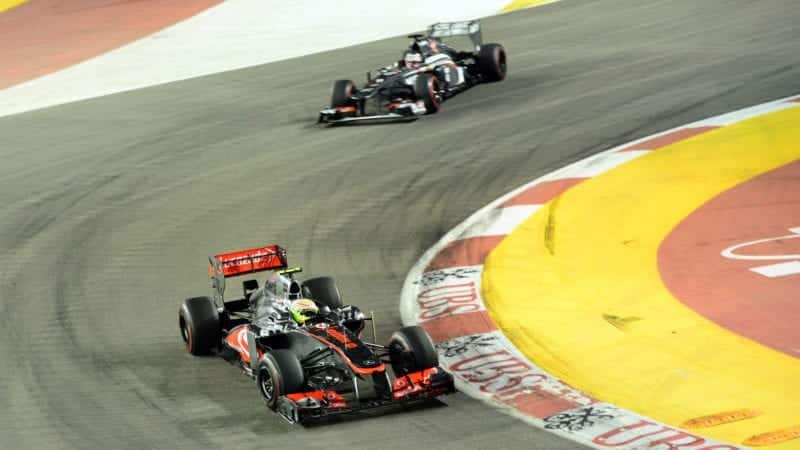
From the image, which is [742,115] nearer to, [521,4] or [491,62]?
[491,62]

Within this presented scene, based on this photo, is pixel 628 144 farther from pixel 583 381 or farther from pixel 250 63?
pixel 250 63

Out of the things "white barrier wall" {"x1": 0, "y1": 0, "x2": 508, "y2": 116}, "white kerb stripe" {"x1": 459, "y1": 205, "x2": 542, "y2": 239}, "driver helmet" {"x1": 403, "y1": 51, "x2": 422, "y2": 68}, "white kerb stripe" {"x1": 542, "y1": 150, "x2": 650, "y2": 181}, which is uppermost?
"white barrier wall" {"x1": 0, "y1": 0, "x2": 508, "y2": 116}

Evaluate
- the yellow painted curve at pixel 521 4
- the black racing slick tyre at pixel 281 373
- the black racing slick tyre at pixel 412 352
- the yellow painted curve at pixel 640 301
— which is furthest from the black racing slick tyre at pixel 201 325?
the yellow painted curve at pixel 521 4

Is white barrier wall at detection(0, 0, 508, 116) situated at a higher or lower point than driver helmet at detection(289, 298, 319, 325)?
higher

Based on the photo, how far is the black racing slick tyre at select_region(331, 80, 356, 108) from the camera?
20.7 meters

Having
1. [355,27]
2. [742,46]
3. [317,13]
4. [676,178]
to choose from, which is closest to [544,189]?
[676,178]

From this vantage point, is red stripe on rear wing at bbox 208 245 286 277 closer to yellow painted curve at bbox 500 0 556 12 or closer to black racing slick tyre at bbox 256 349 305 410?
black racing slick tyre at bbox 256 349 305 410

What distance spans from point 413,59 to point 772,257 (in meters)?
9.20

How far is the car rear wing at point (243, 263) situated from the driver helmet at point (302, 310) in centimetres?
111

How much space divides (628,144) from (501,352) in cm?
723

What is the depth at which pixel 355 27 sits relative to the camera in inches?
1110

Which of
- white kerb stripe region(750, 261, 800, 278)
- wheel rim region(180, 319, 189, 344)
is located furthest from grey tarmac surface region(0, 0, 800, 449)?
white kerb stripe region(750, 261, 800, 278)

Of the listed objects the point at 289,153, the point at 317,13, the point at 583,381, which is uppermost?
the point at 317,13

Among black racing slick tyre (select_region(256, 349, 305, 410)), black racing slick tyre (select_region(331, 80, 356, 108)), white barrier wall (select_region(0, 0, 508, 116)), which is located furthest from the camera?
white barrier wall (select_region(0, 0, 508, 116))
